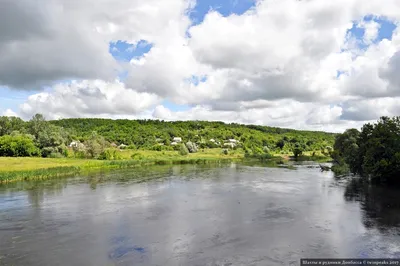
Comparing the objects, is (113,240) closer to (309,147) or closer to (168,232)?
(168,232)

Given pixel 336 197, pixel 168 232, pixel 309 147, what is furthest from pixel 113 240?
pixel 309 147

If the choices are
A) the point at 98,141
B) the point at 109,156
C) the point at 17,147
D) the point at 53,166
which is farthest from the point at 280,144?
the point at 53,166

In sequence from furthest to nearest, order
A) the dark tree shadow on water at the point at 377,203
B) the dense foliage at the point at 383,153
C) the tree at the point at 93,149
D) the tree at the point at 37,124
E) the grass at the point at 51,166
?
the tree at the point at 37,124 < the tree at the point at 93,149 < the grass at the point at 51,166 < the dense foliage at the point at 383,153 < the dark tree shadow on water at the point at 377,203

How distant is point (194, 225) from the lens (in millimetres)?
26797

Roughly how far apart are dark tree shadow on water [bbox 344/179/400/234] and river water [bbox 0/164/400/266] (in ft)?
0.28

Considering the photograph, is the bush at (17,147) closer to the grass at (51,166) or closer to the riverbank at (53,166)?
the riverbank at (53,166)

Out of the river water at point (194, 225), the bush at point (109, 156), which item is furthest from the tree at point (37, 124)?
the river water at point (194, 225)

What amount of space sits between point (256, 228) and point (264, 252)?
5298 millimetres

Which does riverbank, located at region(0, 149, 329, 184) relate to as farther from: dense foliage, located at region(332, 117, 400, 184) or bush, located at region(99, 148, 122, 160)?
dense foliage, located at region(332, 117, 400, 184)

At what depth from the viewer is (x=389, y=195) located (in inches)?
1556

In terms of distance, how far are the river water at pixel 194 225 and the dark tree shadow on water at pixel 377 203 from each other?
3.3 inches

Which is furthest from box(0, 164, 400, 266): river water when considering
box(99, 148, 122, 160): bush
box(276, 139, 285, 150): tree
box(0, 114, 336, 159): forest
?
box(276, 139, 285, 150): tree

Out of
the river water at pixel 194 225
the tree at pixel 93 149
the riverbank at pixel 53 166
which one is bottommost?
the river water at pixel 194 225

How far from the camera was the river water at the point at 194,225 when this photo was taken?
66.3 feet
